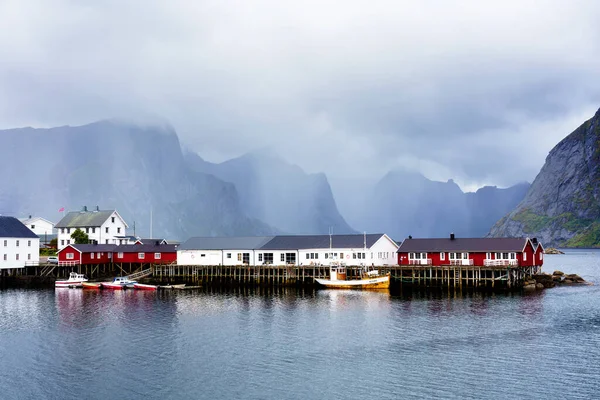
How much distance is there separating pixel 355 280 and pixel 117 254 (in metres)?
45.2

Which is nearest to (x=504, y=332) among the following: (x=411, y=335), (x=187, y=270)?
(x=411, y=335)

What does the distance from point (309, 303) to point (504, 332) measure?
85.1 feet

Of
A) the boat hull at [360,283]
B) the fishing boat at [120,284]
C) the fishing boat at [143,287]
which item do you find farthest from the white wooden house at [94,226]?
the boat hull at [360,283]

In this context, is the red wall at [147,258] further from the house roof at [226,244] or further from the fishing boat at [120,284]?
the fishing boat at [120,284]

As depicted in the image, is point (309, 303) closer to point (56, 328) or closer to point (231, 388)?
point (56, 328)

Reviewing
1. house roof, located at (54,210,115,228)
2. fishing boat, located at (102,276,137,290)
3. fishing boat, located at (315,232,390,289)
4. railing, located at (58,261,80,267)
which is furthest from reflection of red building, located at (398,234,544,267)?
house roof, located at (54,210,115,228)

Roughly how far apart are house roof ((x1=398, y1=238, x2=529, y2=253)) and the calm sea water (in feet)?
37.7

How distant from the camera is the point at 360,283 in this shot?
85000 mm

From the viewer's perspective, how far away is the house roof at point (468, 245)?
81438 millimetres

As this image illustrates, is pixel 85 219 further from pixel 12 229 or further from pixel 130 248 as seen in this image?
pixel 130 248

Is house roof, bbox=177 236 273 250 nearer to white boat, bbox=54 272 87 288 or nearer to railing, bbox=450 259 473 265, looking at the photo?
white boat, bbox=54 272 87 288

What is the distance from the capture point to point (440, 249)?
85.3 m

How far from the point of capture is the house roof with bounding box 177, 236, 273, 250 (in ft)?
323

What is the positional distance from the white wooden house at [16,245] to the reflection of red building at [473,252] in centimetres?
6540
